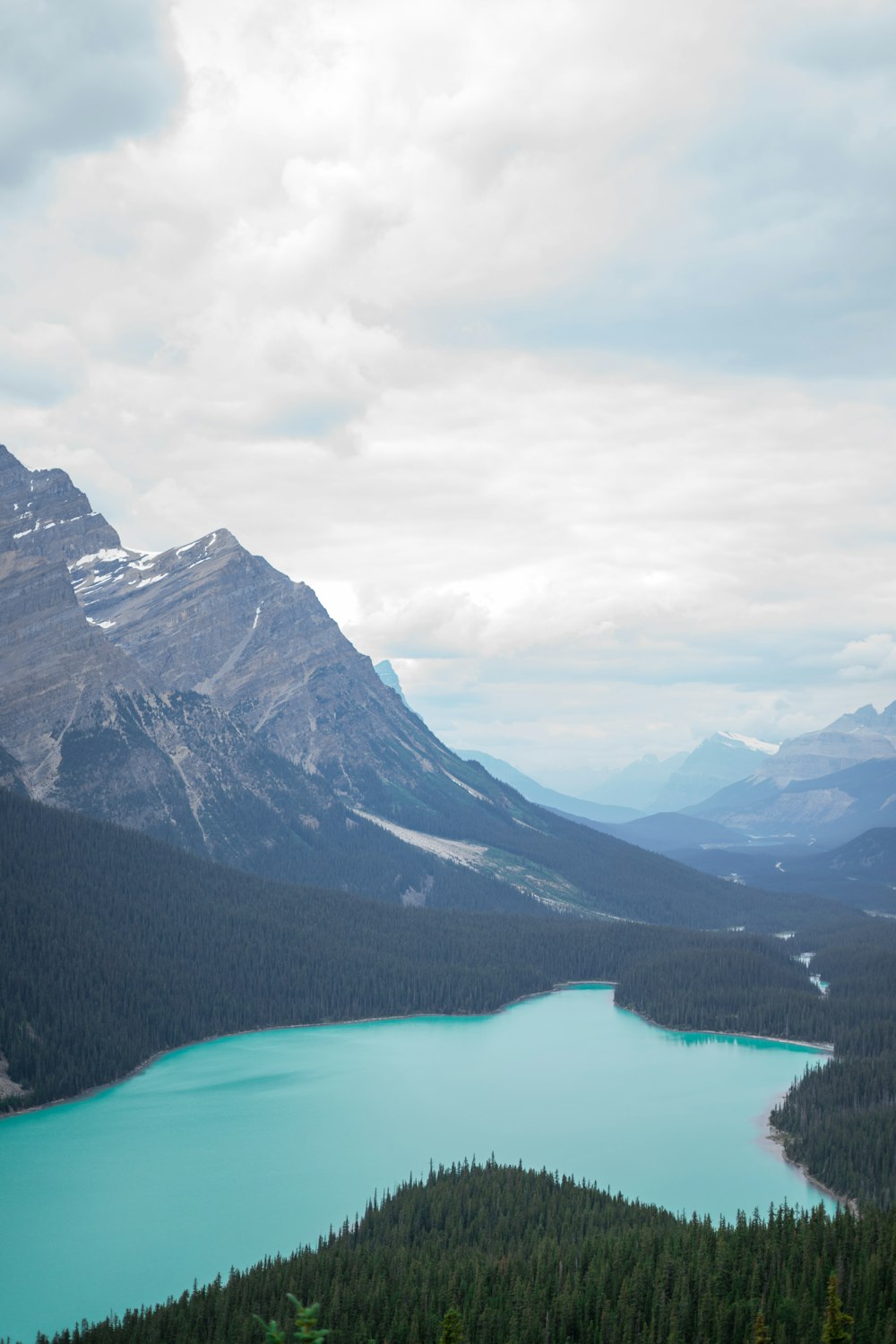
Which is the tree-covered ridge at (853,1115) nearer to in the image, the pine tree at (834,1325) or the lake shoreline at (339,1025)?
the lake shoreline at (339,1025)

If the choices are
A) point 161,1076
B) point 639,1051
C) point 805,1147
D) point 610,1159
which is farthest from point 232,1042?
point 805,1147

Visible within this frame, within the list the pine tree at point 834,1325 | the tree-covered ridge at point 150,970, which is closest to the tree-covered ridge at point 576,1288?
the pine tree at point 834,1325

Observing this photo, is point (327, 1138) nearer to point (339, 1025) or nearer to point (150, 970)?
point (150, 970)

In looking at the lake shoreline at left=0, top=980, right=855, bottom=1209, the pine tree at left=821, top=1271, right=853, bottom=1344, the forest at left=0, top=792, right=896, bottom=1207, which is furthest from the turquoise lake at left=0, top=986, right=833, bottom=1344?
the pine tree at left=821, top=1271, right=853, bottom=1344

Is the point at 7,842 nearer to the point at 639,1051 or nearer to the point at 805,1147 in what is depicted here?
the point at 639,1051

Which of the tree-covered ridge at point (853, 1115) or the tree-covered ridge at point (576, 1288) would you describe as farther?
the tree-covered ridge at point (853, 1115)
